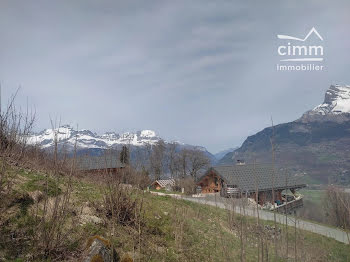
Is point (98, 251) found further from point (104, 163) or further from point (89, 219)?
point (104, 163)

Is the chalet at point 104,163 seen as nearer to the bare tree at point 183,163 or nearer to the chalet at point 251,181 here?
the chalet at point 251,181

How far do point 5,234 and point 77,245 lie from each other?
1.31 m

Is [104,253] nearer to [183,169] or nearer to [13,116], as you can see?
[13,116]

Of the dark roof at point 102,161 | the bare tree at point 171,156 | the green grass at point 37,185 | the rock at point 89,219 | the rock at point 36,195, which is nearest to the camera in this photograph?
the dark roof at point 102,161

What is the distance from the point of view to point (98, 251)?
400cm

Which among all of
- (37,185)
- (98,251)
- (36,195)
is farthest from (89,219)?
(98,251)

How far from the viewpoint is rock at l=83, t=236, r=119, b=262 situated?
394 cm

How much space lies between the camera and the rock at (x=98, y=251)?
394 cm

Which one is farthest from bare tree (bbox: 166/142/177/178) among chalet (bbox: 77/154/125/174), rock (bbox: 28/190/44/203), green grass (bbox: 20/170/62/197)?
rock (bbox: 28/190/44/203)

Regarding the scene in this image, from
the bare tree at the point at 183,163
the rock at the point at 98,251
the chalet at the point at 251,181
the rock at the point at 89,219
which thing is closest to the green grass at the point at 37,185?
the rock at the point at 89,219

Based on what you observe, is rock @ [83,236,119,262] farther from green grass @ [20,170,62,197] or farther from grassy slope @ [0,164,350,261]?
green grass @ [20,170,62,197]

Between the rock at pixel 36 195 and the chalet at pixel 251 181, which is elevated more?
the rock at pixel 36 195

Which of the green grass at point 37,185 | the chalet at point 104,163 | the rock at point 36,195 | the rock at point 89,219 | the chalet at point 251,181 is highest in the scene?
the chalet at point 104,163

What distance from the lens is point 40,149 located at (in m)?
10.6
